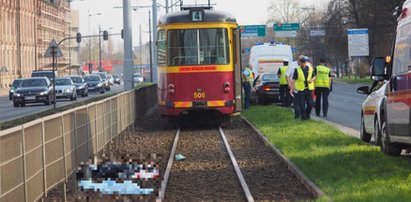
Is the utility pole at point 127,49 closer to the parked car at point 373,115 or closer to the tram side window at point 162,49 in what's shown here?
the tram side window at point 162,49

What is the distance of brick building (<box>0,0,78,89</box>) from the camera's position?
85.8 metres

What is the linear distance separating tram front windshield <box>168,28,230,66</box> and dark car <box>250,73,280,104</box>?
12.5 metres

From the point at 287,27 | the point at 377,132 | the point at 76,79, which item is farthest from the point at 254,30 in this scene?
the point at 377,132

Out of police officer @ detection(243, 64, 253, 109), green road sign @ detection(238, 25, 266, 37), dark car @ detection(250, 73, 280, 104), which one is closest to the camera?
police officer @ detection(243, 64, 253, 109)

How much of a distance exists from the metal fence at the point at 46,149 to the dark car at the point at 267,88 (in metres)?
19.1

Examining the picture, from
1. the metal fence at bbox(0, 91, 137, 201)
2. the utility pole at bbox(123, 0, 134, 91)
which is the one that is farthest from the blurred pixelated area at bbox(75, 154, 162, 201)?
the utility pole at bbox(123, 0, 134, 91)

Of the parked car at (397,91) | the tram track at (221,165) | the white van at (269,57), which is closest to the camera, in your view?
the tram track at (221,165)

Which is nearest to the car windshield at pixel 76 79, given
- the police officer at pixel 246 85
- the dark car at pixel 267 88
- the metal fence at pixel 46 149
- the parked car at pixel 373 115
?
the dark car at pixel 267 88

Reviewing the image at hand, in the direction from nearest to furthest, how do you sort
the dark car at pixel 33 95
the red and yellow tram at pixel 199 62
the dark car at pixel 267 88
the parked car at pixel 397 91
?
the parked car at pixel 397 91 < the red and yellow tram at pixel 199 62 < the dark car at pixel 267 88 < the dark car at pixel 33 95

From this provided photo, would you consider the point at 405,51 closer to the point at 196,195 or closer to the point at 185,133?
the point at 196,195

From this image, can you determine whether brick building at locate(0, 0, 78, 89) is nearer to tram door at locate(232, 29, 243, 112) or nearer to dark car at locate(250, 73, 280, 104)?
dark car at locate(250, 73, 280, 104)

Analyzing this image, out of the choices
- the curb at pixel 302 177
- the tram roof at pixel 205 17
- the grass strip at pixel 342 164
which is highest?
the tram roof at pixel 205 17

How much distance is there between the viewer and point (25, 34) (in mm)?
94250

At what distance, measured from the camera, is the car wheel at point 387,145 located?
13223 millimetres
